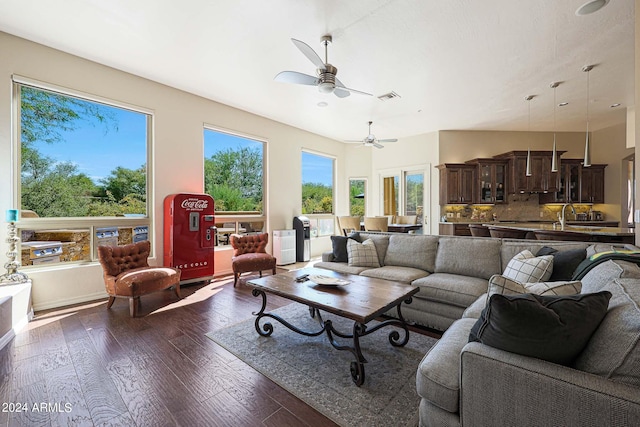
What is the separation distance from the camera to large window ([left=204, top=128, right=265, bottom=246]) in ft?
17.3

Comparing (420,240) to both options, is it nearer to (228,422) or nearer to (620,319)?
(620,319)

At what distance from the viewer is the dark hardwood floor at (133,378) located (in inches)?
64.8

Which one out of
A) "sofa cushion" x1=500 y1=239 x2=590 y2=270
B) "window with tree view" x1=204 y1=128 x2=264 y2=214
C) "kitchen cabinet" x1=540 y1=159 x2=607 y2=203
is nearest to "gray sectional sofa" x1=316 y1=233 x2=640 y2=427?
"sofa cushion" x1=500 y1=239 x2=590 y2=270

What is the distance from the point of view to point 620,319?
3.40 ft

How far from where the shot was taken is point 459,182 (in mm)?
6703

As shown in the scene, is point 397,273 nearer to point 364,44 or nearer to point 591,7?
point 364,44

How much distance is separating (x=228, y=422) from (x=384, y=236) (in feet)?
9.44

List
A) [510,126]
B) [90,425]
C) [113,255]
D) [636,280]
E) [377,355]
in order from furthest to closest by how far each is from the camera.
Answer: [510,126], [113,255], [377,355], [90,425], [636,280]

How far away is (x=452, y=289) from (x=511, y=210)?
5812mm

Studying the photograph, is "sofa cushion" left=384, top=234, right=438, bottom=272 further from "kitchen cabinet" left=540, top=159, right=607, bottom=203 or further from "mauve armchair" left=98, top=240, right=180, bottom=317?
"kitchen cabinet" left=540, top=159, right=607, bottom=203

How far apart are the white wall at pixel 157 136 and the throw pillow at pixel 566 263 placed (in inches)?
195

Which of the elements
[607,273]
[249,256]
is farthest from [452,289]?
[249,256]

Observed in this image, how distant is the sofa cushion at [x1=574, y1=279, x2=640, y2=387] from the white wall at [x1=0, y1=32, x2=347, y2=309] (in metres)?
4.95

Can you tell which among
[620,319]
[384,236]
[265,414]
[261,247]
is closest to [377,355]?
[265,414]
